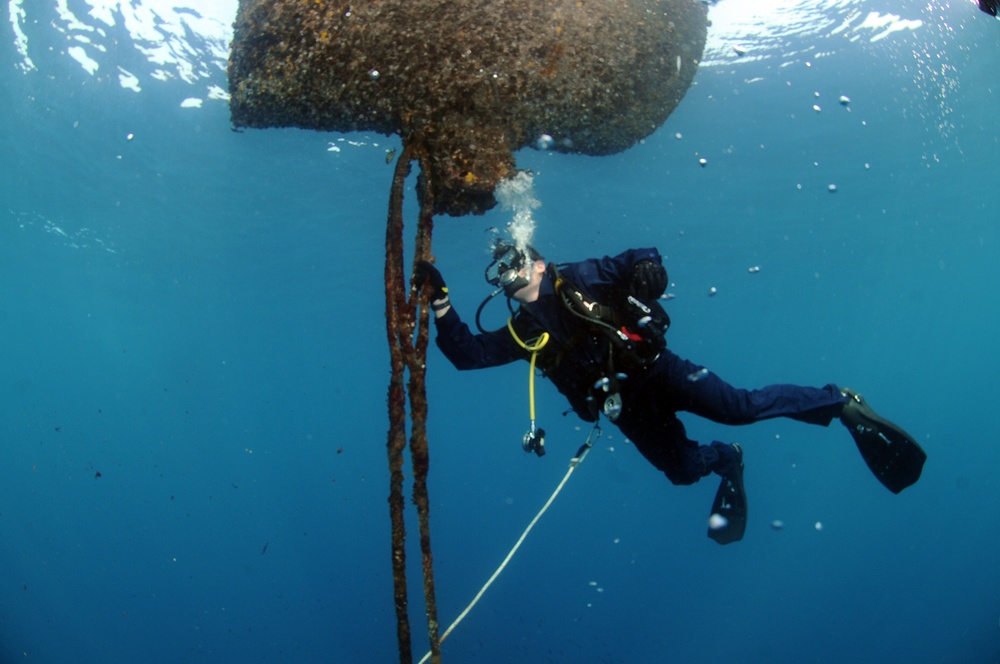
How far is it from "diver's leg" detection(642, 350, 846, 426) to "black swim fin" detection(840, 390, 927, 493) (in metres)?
0.15

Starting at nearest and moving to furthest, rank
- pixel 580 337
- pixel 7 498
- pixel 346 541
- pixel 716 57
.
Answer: pixel 580 337 < pixel 716 57 < pixel 346 541 < pixel 7 498

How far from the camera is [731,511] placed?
802cm

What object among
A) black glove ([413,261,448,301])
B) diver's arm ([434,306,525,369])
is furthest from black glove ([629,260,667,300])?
black glove ([413,261,448,301])

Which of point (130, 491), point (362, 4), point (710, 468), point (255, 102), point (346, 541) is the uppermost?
point (362, 4)

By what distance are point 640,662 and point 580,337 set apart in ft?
56.4

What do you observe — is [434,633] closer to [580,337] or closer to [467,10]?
[580,337]

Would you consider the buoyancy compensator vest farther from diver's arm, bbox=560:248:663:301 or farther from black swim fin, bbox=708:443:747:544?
black swim fin, bbox=708:443:747:544

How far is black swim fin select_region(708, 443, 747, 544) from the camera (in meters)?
7.92

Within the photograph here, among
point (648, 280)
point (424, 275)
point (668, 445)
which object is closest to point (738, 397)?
point (668, 445)

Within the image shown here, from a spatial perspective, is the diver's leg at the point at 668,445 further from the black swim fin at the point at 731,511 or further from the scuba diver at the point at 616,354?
the black swim fin at the point at 731,511

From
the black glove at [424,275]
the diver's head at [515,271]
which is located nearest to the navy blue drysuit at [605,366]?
the diver's head at [515,271]

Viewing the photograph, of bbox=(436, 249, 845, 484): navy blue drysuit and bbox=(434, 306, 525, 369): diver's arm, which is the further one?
bbox=(434, 306, 525, 369): diver's arm

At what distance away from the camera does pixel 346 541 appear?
108 ft

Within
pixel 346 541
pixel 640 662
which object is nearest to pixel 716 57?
pixel 640 662
